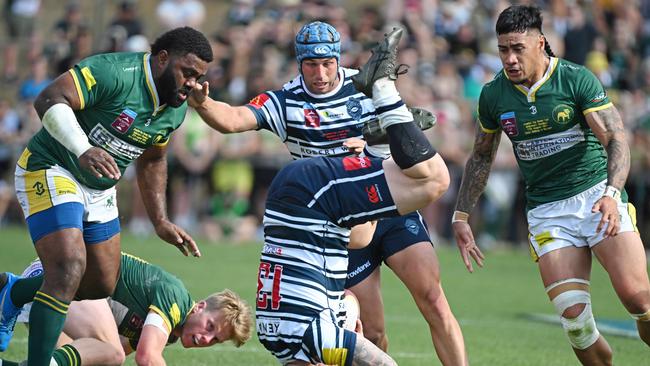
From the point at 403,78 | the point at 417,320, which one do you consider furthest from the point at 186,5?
the point at 417,320

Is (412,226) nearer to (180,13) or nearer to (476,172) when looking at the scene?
(476,172)

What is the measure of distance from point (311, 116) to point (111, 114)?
1.43 m

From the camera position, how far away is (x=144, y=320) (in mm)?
7207

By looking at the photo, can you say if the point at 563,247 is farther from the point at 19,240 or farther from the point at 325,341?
the point at 19,240

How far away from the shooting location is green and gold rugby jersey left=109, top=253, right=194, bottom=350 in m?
6.83

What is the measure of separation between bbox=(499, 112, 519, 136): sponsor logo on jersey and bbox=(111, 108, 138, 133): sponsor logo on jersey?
2.53 m

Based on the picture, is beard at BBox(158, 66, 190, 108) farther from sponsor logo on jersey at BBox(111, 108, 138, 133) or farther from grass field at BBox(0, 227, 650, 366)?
grass field at BBox(0, 227, 650, 366)

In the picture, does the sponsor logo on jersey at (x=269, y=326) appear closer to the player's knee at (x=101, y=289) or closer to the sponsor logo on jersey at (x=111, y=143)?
the player's knee at (x=101, y=289)

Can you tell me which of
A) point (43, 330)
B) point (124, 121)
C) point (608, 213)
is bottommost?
point (43, 330)

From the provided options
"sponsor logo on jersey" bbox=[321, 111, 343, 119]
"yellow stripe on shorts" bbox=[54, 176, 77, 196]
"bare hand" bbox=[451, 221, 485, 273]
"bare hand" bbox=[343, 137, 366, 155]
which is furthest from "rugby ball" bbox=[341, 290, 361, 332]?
"yellow stripe on shorts" bbox=[54, 176, 77, 196]

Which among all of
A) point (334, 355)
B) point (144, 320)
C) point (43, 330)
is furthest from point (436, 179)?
point (43, 330)

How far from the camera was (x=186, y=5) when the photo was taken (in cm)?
2112

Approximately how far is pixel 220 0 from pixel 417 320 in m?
14.9

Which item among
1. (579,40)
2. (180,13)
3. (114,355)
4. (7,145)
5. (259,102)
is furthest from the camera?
(180,13)
